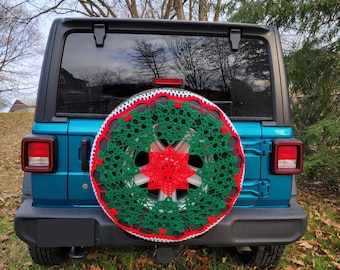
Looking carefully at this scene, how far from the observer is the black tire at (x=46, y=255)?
246cm

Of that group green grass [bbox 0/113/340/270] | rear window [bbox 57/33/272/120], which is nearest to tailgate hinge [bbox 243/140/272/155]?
rear window [bbox 57/33/272/120]

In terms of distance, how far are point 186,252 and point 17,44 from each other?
1970 centimetres

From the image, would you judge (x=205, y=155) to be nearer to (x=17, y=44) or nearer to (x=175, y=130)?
(x=175, y=130)

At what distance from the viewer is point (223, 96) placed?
220 centimetres

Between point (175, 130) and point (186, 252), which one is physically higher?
point (175, 130)

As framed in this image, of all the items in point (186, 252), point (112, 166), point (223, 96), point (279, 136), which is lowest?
point (186, 252)

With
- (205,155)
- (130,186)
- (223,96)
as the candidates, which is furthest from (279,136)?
(130,186)

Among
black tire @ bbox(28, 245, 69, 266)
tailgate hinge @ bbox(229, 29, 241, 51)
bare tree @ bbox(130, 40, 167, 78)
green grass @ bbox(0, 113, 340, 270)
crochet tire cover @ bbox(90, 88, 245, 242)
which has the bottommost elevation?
green grass @ bbox(0, 113, 340, 270)

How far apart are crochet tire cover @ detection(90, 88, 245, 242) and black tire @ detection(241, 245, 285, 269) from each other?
944 mm

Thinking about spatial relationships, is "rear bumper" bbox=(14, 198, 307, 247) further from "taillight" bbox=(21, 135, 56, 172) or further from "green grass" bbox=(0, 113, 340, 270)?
"green grass" bbox=(0, 113, 340, 270)

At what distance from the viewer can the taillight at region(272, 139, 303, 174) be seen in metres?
2.11

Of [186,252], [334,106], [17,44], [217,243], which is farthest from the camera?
[17,44]

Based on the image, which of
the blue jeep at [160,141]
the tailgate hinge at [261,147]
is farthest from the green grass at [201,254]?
the tailgate hinge at [261,147]

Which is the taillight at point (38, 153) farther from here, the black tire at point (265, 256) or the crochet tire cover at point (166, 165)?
the black tire at point (265, 256)
